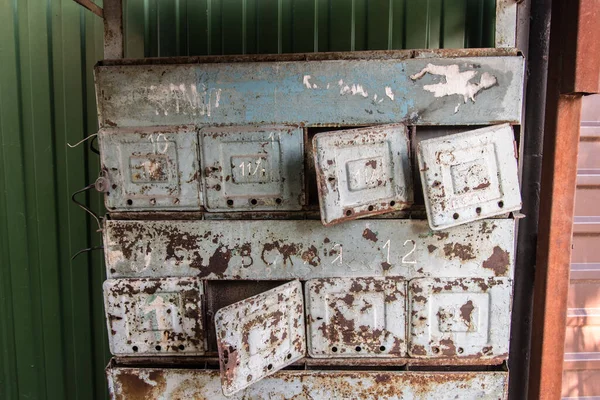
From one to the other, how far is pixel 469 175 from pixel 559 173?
603 millimetres

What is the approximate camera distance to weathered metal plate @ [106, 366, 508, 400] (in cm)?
174

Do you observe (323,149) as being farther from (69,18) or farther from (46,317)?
(46,317)

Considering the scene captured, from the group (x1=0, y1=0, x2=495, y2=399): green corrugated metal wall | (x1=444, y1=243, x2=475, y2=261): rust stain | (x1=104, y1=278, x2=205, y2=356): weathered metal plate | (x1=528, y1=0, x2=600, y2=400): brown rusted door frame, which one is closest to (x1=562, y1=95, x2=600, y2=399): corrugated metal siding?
(x1=528, y1=0, x2=600, y2=400): brown rusted door frame

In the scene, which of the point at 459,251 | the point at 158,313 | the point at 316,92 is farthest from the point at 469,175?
the point at 158,313

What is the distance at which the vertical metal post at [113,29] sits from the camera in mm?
1733

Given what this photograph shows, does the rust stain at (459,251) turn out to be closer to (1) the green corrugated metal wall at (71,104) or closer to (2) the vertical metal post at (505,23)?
(2) the vertical metal post at (505,23)

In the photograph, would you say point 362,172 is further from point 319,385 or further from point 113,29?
point 113,29

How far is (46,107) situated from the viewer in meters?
2.20

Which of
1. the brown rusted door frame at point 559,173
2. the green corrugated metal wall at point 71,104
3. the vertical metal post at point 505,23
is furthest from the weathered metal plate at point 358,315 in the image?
the green corrugated metal wall at point 71,104

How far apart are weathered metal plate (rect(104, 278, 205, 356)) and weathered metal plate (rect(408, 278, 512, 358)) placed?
0.93 metres

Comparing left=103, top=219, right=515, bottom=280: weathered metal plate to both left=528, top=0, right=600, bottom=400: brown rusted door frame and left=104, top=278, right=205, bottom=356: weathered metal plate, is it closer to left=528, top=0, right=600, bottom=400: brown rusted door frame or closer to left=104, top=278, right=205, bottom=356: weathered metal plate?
left=104, top=278, right=205, bottom=356: weathered metal plate

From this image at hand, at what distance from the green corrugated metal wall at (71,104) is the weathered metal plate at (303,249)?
0.67 metres

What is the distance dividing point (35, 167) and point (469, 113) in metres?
2.26

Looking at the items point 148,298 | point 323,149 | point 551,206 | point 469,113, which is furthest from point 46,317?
point 551,206
